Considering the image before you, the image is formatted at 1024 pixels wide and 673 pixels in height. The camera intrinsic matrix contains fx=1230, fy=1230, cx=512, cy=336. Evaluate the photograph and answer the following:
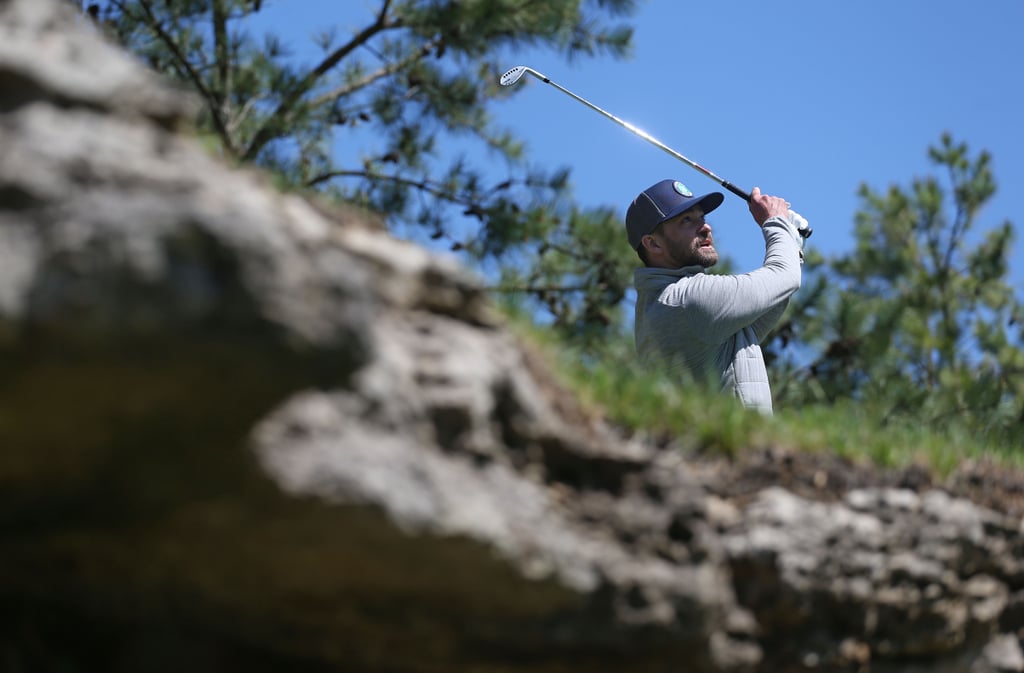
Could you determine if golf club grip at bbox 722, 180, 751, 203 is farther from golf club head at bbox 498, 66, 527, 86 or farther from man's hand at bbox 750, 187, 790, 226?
golf club head at bbox 498, 66, 527, 86

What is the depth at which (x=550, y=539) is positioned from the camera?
298cm

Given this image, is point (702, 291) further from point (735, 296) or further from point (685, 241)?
point (685, 241)

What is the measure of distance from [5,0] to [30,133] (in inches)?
20.9

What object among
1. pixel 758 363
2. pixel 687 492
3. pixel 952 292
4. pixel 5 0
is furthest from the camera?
pixel 952 292

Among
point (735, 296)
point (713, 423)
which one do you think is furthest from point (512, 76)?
point (713, 423)

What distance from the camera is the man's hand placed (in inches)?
237

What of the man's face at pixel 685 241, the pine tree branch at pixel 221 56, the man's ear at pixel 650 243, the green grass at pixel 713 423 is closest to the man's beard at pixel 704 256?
the man's face at pixel 685 241

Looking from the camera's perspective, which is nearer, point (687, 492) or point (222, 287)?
point (222, 287)

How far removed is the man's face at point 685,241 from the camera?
595 cm

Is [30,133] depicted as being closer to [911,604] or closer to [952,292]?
[911,604]

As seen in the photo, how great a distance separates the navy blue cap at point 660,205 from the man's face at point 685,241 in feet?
0.15

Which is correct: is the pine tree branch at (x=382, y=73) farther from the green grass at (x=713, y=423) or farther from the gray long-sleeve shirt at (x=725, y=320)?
the green grass at (x=713, y=423)

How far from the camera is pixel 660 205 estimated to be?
601 centimetres

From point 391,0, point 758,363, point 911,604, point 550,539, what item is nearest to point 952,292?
point 391,0
